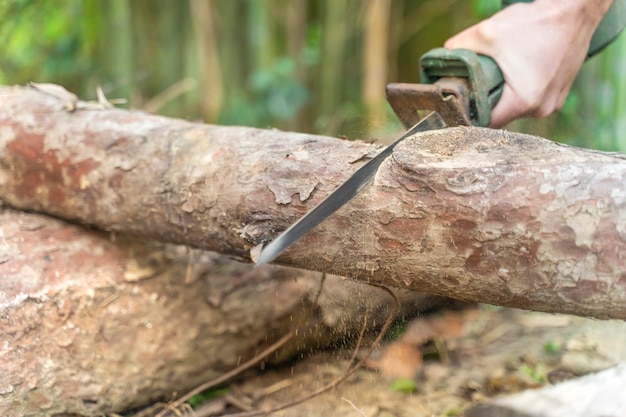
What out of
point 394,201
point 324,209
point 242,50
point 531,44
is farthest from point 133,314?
point 242,50

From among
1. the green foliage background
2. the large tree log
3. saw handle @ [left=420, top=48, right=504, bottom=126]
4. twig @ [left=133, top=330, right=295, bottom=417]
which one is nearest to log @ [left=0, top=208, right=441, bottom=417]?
twig @ [left=133, top=330, right=295, bottom=417]

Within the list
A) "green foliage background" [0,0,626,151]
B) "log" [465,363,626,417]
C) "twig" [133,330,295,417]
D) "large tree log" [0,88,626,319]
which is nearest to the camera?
"large tree log" [0,88,626,319]

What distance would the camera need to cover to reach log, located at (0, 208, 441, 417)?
1611 mm

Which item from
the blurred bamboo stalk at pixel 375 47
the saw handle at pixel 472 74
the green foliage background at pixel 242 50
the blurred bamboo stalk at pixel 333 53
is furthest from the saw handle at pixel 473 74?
the blurred bamboo stalk at pixel 333 53

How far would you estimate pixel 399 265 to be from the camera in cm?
124

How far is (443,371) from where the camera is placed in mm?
2090

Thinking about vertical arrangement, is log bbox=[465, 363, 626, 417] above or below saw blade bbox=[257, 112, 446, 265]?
below

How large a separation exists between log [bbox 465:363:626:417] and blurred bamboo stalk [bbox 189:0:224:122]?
385 cm

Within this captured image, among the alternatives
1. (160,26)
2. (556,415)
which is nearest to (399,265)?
(556,415)

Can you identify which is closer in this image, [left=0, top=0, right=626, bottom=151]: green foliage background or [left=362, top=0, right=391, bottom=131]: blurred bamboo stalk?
[left=0, top=0, right=626, bottom=151]: green foliage background

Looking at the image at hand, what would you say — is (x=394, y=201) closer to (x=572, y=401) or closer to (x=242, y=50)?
(x=572, y=401)

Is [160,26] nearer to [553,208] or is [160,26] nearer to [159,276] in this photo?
[159,276]

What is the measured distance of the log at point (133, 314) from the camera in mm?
1611

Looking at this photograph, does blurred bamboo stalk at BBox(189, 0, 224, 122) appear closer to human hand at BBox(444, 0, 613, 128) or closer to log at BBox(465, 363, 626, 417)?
human hand at BBox(444, 0, 613, 128)
